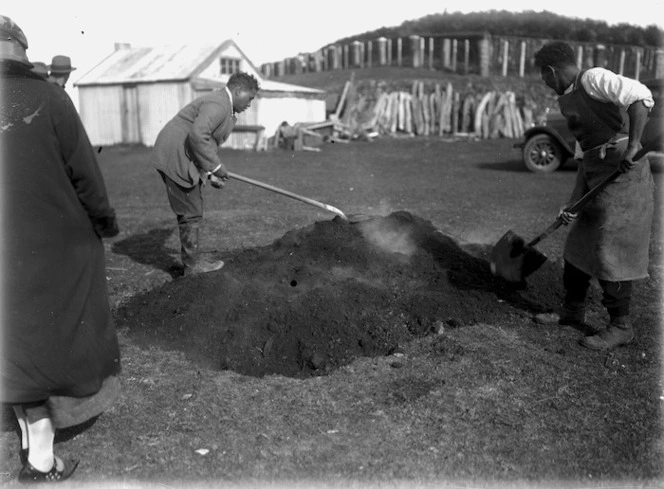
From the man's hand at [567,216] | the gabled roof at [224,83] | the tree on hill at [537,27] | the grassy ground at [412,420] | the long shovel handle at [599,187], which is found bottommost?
the grassy ground at [412,420]

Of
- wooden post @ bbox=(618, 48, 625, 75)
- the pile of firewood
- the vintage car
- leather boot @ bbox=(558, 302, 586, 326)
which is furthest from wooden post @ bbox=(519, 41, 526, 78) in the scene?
leather boot @ bbox=(558, 302, 586, 326)

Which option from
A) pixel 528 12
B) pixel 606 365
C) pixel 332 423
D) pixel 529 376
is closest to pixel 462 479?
pixel 332 423

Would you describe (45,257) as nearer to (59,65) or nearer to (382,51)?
(59,65)

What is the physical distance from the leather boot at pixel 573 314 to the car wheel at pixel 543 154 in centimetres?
1084

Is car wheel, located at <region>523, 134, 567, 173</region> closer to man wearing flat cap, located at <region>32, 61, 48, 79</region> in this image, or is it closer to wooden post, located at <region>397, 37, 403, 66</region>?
man wearing flat cap, located at <region>32, 61, 48, 79</region>

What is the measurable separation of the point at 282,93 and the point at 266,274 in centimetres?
2132

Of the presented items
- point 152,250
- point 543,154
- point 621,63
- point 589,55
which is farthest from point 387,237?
point 621,63

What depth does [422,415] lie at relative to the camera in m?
3.66

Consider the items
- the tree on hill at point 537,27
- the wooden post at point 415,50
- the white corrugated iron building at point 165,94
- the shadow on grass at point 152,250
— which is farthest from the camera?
the tree on hill at point 537,27

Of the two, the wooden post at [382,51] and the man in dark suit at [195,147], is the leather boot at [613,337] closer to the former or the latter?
the man in dark suit at [195,147]

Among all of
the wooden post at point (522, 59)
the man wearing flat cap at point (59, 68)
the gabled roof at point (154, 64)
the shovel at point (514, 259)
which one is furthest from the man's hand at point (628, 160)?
the wooden post at point (522, 59)

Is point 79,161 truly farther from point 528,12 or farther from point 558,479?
point 528,12

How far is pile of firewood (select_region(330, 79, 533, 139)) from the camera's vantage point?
27609 millimetres

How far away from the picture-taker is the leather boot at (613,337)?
451 centimetres
